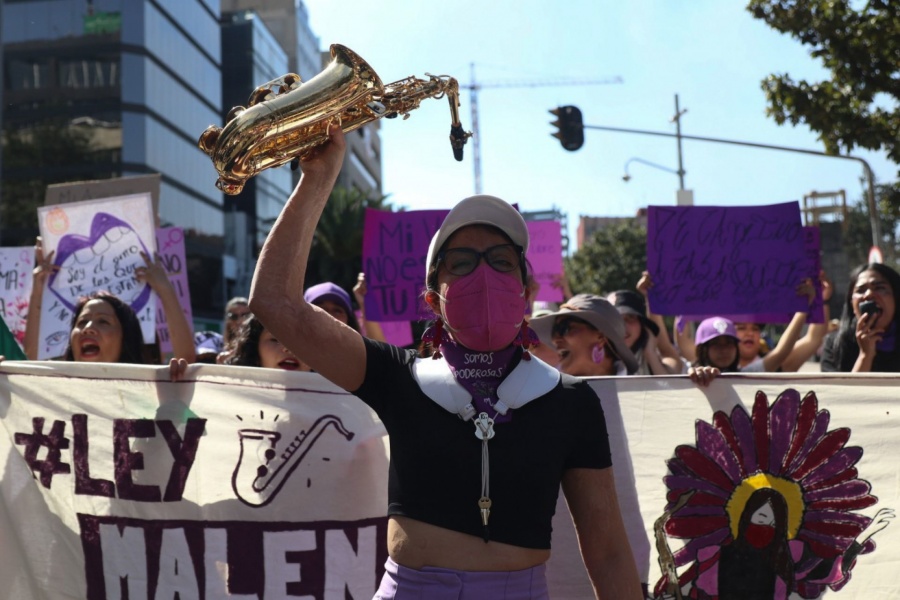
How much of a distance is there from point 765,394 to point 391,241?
10.0ft

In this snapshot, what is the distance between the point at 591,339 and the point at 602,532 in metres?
2.03

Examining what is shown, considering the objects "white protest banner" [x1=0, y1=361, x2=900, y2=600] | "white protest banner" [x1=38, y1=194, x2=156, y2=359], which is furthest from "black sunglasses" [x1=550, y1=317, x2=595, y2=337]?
"white protest banner" [x1=38, y1=194, x2=156, y2=359]

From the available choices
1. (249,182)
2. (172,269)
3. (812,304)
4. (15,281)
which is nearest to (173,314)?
(172,269)

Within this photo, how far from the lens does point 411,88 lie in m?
2.46

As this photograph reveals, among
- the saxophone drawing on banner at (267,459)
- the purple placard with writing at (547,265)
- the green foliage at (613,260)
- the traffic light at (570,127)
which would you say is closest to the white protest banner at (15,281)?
the purple placard with writing at (547,265)

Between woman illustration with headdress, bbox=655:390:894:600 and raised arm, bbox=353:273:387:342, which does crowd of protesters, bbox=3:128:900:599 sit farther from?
raised arm, bbox=353:273:387:342

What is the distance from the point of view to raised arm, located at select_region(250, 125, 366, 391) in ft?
7.09

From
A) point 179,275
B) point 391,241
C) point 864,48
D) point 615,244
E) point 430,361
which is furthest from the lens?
point 615,244

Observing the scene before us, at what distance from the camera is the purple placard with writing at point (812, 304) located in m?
5.64

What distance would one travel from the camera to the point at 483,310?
2.25 meters

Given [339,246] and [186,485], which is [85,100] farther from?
[186,485]

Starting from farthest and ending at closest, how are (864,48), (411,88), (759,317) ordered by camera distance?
(864,48), (759,317), (411,88)

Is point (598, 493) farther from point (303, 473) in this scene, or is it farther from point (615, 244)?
point (615, 244)

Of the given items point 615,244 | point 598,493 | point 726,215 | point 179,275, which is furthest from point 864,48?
point 615,244
